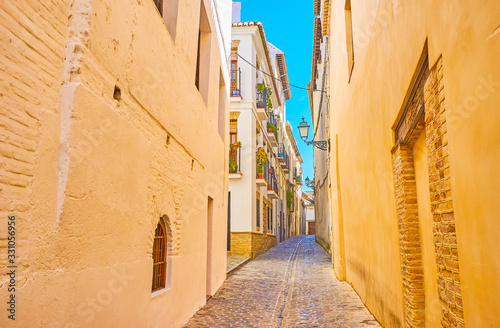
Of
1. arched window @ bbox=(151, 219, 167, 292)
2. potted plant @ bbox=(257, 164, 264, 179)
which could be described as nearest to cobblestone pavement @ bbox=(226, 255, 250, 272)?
potted plant @ bbox=(257, 164, 264, 179)

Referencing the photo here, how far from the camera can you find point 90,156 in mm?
3277

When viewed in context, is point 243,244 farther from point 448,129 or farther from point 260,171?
point 448,129

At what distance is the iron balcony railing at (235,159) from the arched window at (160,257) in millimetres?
11311

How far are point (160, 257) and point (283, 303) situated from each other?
11.3 ft

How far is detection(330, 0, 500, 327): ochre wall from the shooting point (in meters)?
2.20

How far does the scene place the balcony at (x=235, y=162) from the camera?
1702 cm

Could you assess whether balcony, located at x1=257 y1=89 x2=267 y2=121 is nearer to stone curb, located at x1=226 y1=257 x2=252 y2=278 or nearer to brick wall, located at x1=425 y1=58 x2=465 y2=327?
stone curb, located at x1=226 y1=257 x2=252 y2=278

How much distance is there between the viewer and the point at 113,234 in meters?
3.80

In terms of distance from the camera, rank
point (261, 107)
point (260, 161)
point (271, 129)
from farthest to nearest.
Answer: point (271, 129), point (261, 107), point (260, 161)

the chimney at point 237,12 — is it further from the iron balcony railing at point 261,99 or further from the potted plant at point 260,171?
the potted plant at point 260,171

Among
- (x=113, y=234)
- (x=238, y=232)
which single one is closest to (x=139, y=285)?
(x=113, y=234)

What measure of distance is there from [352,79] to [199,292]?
5004mm

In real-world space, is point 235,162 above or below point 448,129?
above

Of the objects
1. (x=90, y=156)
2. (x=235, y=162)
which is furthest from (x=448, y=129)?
(x=235, y=162)
